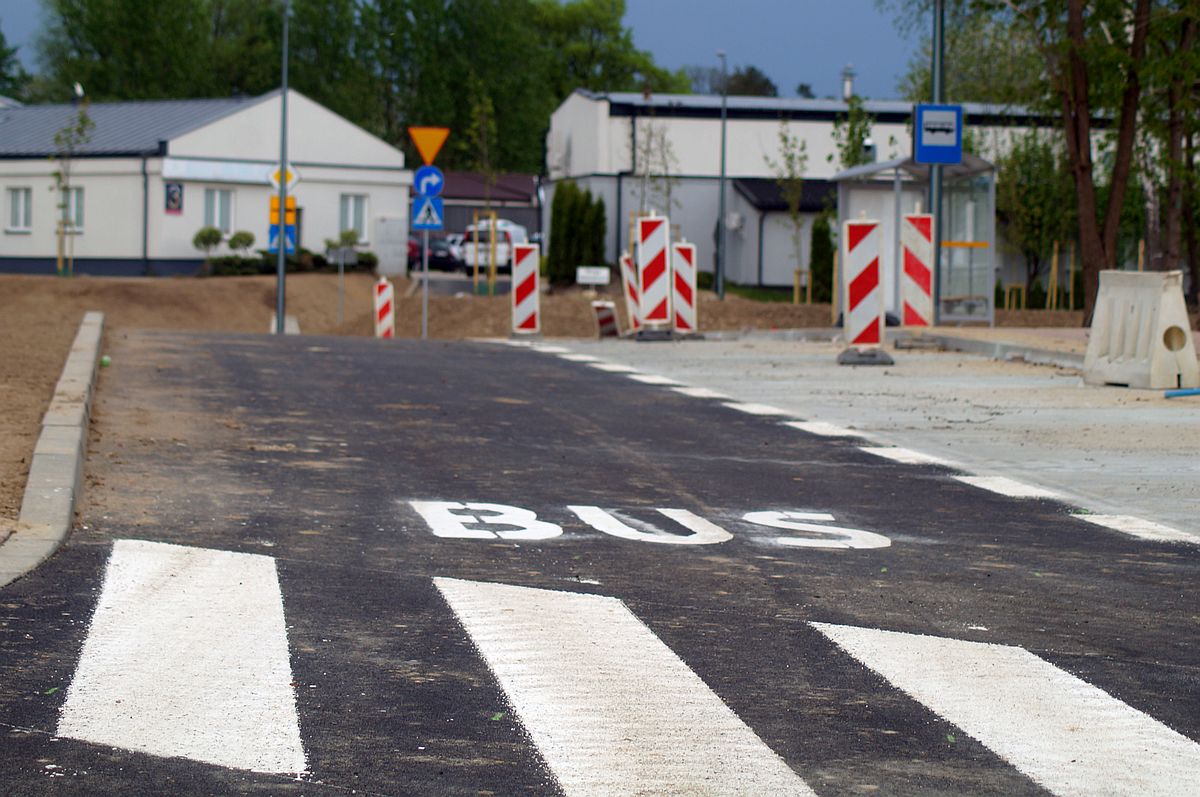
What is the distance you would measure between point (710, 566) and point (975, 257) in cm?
2310

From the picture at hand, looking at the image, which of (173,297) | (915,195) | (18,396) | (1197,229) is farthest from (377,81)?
(18,396)

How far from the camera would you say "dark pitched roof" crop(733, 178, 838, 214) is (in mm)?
56938

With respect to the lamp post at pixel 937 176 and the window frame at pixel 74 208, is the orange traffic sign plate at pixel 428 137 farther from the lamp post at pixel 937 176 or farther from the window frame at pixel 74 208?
the window frame at pixel 74 208

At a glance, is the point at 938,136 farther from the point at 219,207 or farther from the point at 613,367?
the point at 219,207

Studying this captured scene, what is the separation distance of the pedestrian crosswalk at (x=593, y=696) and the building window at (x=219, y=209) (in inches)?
2137

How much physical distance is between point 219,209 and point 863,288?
4372 centimetres

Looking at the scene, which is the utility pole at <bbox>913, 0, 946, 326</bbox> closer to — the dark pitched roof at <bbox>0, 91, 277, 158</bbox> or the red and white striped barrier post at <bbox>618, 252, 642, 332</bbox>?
the red and white striped barrier post at <bbox>618, 252, 642, 332</bbox>

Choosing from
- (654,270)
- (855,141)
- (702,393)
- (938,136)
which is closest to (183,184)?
(855,141)

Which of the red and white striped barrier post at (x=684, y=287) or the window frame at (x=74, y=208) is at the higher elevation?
the window frame at (x=74, y=208)

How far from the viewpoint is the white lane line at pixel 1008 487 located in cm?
946

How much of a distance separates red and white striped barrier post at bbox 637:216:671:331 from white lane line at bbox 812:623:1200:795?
62.6 feet

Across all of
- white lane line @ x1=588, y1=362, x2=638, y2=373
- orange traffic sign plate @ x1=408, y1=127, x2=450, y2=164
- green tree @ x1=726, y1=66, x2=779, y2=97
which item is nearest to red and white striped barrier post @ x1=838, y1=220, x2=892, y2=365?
white lane line @ x1=588, y1=362, x2=638, y2=373

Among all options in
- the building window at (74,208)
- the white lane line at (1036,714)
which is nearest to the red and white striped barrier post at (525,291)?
the white lane line at (1036,714)

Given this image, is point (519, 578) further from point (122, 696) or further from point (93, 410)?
point (93, 410)
